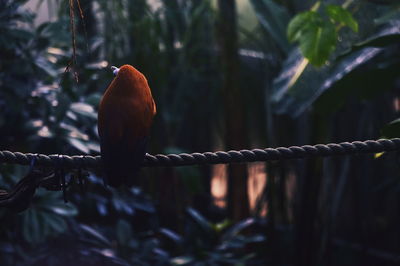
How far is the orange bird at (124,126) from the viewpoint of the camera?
1.57 metres

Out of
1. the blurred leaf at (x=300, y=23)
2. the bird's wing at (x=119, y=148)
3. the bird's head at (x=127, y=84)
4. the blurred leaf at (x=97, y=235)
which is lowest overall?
the blurred leaf at (x=97, y=235)

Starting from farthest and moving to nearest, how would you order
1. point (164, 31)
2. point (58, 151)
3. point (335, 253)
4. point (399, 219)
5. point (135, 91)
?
point (335, 253), point (399, 219), point (164, 31), point (58, 151), point (135, 91)

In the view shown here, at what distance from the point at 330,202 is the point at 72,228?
2.04m

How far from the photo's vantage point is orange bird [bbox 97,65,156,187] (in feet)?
5.14

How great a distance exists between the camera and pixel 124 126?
1.64 metres

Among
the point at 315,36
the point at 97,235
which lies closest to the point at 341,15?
the point at 315,36

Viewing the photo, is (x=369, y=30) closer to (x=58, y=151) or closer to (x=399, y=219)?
(x=58, y=151)

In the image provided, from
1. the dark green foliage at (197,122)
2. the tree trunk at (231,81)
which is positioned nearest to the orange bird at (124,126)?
the dark green foliage at (197,122)

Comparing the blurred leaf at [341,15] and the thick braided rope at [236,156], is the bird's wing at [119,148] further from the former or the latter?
the blurred leaf at [341,15]

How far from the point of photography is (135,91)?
5.61ft

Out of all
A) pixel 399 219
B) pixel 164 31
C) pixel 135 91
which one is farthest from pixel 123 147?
pixel 399 219

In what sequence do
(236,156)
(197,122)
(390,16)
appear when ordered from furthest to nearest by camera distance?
(197,122) < (390,16) < (236,156)

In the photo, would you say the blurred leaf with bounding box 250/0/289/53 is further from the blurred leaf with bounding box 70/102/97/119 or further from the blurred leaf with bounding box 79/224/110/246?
the blurred leaf with bounding box 79/224/110/246

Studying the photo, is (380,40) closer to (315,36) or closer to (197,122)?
(315,36)
